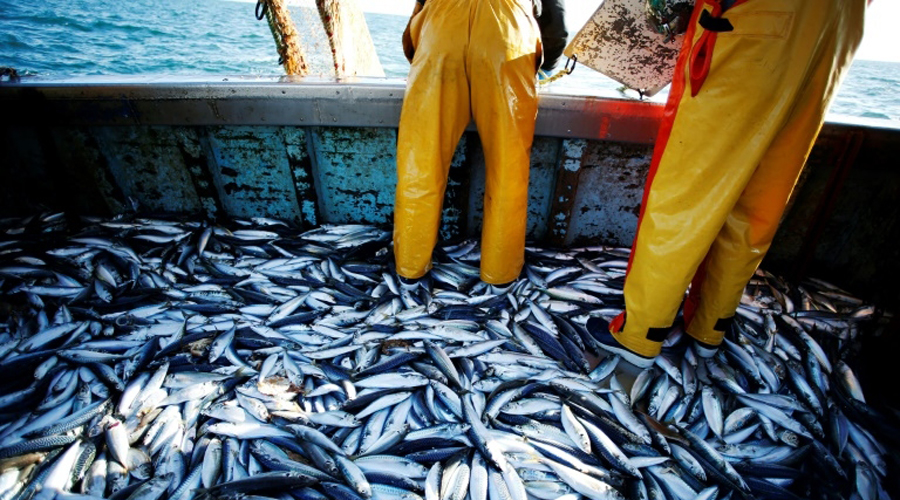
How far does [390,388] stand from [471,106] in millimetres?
1786

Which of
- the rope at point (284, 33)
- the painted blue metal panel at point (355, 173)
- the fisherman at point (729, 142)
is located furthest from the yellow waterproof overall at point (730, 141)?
the rope at point (284, 33)

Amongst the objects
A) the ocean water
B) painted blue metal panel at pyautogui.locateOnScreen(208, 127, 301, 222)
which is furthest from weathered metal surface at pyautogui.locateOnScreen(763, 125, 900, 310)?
the ocean water

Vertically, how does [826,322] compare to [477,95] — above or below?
below

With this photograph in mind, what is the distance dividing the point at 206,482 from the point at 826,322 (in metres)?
A: 3.83

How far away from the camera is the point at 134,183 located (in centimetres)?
353

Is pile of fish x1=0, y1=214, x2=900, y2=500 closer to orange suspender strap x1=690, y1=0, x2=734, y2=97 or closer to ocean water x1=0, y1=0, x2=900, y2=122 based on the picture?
orange suspender strap x1=690, y1=0, x2=734, y2=97

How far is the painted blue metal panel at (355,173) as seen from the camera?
327 cm

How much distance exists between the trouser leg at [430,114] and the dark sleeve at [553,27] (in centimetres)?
70

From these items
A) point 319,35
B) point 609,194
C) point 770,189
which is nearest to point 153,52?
point 319,35

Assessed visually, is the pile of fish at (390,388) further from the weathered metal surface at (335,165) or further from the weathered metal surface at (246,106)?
the weathered metal surface at (246,106)

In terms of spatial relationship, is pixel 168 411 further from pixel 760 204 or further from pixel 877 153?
pixel 877 153

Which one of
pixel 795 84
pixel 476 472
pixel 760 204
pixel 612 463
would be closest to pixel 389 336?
pixel 476 472

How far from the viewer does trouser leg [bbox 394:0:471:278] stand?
7.84ft

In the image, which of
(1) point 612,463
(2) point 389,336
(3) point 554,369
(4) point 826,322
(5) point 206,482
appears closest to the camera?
(5) point 206,482
